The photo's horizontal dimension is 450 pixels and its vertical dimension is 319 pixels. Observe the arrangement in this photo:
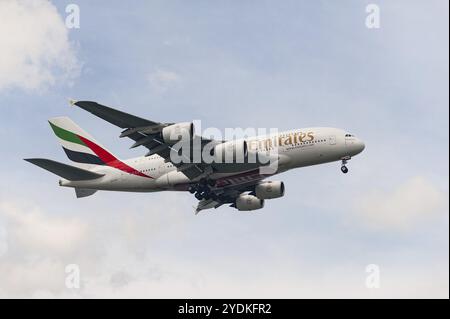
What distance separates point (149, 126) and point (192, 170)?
20.6 ft

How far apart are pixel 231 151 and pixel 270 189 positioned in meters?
7.49

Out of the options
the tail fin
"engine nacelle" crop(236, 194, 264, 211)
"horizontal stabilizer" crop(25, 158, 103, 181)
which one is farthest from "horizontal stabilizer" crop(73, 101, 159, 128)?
"engine nacelle" crop(236, 194, 264, 211)

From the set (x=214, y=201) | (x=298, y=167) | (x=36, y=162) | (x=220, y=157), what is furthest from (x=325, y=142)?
(x=36, y=162)

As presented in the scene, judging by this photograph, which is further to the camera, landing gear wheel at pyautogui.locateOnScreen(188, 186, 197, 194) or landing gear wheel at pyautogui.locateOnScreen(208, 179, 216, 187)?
landing gear wheel at pyautogui.locateOnScreen(188, 186, 197, 194)

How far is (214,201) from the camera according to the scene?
59.6m

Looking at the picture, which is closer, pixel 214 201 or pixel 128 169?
pixel 128 169

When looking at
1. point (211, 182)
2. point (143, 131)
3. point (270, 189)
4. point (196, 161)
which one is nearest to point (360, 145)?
point (270, 189)

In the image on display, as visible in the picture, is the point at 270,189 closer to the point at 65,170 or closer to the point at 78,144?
the point at 65,170

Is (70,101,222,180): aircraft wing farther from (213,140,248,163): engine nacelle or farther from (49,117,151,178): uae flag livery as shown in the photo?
(49,117,151,178): uae flag livery

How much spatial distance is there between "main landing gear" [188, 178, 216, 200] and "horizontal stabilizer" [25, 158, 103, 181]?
305 inches

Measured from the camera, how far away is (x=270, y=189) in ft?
184

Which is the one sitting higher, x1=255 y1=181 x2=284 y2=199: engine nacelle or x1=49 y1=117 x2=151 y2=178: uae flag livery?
x1=49 y1=117 x2=151 y2=178: uae flag livery

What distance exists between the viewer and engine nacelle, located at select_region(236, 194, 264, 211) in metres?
58.8
